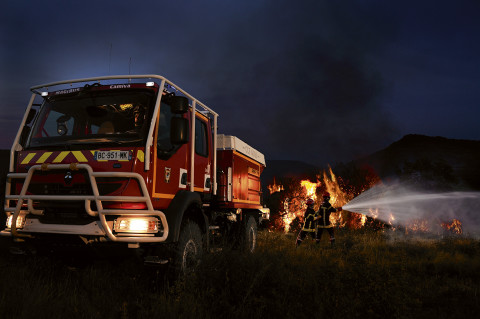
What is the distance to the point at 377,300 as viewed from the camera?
4.72 meters

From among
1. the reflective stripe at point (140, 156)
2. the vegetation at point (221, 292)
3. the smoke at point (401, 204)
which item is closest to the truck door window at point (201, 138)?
the reflective stripe at point (140, 156)

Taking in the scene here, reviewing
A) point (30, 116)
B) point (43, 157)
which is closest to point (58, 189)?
point (43, 157)

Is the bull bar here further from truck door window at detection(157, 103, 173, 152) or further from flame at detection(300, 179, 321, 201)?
flame at detection(300, 179, 321, 201)

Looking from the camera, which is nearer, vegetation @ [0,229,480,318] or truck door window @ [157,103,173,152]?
vegetation @ [0,229,480,318]

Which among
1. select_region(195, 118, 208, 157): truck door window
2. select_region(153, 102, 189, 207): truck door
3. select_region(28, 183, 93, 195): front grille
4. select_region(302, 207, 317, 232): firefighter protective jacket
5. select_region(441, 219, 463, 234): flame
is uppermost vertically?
select_region(195, 118, 208, 157): truck door window

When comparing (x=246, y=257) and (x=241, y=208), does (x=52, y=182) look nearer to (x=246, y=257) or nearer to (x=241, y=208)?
(x=246, y=257)

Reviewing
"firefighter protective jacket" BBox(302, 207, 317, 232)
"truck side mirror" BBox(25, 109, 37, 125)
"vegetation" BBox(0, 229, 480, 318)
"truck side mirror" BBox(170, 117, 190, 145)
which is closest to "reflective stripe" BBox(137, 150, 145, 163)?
"truck side mirror" BBox(170, 117, 190, 145)

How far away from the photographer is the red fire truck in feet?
14.8

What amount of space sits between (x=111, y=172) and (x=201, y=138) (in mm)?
2341

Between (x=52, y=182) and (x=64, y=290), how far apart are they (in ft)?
4.64

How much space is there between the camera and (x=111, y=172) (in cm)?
446

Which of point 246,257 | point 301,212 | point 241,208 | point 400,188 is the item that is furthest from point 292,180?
point 246,257

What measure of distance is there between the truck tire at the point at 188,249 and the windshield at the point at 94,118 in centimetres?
145

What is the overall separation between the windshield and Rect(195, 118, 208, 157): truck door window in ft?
4.53
